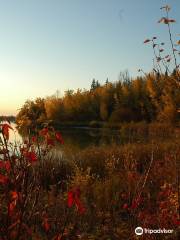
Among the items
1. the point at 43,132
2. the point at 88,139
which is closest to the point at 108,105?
the point at 88,139

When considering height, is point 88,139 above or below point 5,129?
below

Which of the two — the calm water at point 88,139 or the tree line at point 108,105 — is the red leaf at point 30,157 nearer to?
the calm water at point 88,139

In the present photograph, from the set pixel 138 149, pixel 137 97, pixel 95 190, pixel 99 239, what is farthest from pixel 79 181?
pixel 137 97

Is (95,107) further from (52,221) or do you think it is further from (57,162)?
(52,221)

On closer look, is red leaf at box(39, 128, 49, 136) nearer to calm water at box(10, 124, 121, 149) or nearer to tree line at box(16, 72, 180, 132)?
calm water at box(10, 124, 121, 149)

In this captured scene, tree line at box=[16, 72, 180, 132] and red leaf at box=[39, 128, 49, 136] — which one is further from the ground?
tree line at box=[16, 72, 180, 132]

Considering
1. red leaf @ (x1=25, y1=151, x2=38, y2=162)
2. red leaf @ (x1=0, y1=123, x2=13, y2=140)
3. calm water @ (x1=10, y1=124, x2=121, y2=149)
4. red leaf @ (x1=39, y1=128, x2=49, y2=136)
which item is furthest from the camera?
calm water @ (x1=10, y1=124, x2=121, y2=149)

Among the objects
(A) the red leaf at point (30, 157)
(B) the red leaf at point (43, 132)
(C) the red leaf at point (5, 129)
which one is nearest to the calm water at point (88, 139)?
(B) the red leaf at point (43, 132)

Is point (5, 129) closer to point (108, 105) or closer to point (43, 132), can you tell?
point (43, 132)

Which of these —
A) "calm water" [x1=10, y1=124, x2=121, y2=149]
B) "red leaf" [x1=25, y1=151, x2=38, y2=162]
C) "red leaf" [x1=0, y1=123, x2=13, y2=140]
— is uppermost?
"red leaf" [x1=0, y1=123, x2=13, y2=140]

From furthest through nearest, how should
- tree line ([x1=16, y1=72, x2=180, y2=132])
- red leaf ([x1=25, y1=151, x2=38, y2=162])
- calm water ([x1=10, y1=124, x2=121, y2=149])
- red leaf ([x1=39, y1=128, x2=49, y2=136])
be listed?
1. tree line ([x1=16, y1=72, x2=180, y2=132])
2. calm water ([x1=10, y1=124, x2=121, y2=149])
3. red leaf ([x1=39, y1=128, x2=49, y2=136])
4. red leaf ([x1=25, y1=151, x2=38, y2=162])

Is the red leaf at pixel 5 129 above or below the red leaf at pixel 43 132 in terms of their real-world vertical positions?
above

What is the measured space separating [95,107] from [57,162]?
58.9 metres

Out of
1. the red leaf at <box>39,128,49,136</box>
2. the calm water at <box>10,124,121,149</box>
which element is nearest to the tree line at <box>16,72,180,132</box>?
the calm water at <box>10,124,121,149</box>
